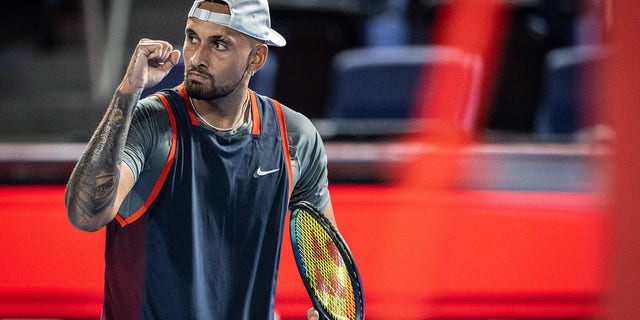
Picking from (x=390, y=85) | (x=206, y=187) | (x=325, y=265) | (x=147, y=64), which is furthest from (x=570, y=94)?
(x=147, y=64)

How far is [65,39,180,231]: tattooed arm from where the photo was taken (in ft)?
3.56

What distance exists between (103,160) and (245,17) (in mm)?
284

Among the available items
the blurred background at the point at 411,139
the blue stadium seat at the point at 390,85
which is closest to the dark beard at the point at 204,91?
the blurred background at the point at 411,139

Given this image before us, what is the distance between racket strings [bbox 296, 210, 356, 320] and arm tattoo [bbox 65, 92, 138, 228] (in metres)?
0.30

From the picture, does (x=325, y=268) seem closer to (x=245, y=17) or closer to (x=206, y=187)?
(x=206, y=187)

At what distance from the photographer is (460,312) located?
6.84ft

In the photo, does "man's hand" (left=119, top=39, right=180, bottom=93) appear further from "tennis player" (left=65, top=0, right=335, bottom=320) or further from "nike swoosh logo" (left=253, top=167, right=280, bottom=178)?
"nike swoosh logo" (left=253, top=167, right=280, bottom=178)

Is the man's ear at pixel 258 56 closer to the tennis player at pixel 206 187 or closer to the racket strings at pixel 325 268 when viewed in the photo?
the tennis player at pixel 206 187

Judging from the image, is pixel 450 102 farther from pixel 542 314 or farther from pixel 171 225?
pixel 171 225

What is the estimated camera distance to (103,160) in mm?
1089

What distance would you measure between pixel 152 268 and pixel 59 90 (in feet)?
12.9

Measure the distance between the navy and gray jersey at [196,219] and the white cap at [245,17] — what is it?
4.0 inches

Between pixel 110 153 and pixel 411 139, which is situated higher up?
pixel 110 153

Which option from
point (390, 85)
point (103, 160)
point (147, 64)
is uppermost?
point (147, 64)
